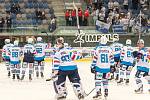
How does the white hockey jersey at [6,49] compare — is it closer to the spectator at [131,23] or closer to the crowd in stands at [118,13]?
the crowd in stands at [118,13]

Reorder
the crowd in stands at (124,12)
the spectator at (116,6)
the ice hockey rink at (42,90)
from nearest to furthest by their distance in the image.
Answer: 1. the ice hockey rink at (42,90)
2. the crowd in stands at (124,12)
3. the spectator at (116,6)

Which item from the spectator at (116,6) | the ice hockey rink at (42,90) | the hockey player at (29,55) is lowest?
the ice hockey rink at (42,90)

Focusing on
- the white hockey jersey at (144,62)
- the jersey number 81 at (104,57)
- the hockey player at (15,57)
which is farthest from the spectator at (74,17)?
the jersey number 81 at (104,57)

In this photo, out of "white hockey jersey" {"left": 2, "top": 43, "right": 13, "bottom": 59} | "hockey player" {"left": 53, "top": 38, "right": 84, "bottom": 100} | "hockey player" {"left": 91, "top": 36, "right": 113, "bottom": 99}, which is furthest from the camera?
"white hockey jersey" {"left": 2, "top": 43, "right": 13, "bottom": 59}

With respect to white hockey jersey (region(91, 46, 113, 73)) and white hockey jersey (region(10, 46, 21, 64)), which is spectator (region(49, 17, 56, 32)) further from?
white hockey jersey (region(91, 46, 113, 73))

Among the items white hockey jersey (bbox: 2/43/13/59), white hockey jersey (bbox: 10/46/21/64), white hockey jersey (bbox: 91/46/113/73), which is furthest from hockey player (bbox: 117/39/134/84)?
white hockey jersey (bbox: 2/43/13/59)

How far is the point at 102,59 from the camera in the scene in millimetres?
13453

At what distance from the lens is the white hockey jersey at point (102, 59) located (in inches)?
526

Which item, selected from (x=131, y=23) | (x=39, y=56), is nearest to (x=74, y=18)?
(x=131, y=23)

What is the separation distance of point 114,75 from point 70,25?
29.6 ft

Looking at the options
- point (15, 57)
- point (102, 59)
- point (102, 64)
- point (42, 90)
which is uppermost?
point (102, 59)

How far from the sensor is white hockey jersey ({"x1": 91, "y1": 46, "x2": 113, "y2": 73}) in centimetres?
1337

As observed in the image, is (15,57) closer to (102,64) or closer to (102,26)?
(102,64)

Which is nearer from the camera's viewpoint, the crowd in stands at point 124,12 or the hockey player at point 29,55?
the hockey player at point 29,55
